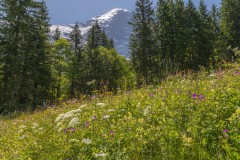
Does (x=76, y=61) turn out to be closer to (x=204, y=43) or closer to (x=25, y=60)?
(x=25, y=60)

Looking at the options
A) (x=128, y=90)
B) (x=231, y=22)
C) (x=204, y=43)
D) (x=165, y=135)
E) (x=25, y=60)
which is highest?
(x=231, y=22)

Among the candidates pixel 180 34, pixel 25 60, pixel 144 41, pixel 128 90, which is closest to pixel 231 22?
pixel 180 34

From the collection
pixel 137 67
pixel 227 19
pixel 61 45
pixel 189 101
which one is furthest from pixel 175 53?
pixel 189 101

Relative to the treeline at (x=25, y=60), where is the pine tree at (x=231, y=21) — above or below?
above

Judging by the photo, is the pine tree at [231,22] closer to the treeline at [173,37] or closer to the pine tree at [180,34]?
the treeline at [173,37]

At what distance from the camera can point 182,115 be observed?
14.9 ft

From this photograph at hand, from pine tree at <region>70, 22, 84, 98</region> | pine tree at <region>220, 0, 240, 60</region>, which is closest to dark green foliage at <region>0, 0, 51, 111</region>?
pine tree at <region>70, 22, 84, 98</region>

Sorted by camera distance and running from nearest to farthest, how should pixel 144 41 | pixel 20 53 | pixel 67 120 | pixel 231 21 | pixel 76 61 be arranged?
pixel 67 120, pixel 20 53, pixel 144 41, pixel 76 61, pixel 231 21

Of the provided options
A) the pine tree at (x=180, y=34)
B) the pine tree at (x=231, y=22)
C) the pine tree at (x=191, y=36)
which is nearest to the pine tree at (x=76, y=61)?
the pine tree at (x=180, y=34)

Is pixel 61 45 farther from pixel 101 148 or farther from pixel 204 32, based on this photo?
pixel 101 148

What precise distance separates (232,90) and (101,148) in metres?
2.50

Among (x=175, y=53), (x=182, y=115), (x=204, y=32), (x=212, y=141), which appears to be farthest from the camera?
(x=204, y=32)

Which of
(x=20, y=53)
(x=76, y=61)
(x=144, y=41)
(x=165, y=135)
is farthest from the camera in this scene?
(x=76, y=61)

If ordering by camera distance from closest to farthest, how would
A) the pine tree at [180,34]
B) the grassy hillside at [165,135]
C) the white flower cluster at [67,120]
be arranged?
the grassy hillside at [165,135] < the white flower cluster at [67,120] < the pine tree at [180,34]
